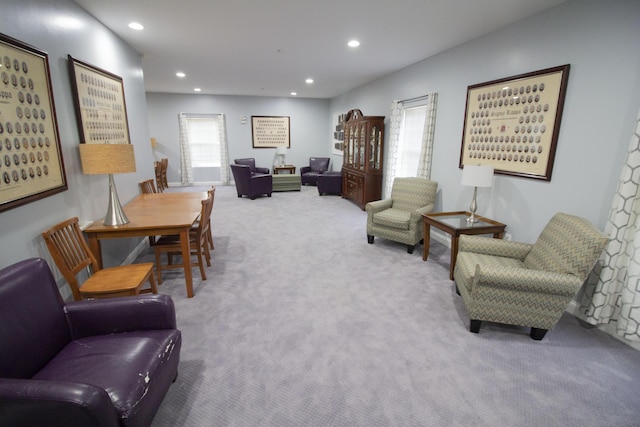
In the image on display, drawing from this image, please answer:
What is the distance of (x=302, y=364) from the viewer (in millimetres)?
1981

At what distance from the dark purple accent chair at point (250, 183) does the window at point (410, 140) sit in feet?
10.1

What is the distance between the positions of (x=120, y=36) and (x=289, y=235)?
10.3ft

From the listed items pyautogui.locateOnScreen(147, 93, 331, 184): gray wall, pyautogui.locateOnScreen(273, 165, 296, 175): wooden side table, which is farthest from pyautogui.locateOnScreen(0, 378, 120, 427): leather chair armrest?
pyautogui.locateOnScreen(147, 93, 331, 184): gray wall

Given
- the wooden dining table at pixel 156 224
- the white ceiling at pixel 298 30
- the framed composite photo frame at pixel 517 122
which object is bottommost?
the wooden dining table at pixel 156 224

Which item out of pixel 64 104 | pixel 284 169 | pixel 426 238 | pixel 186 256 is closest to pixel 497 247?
pixel 426 238

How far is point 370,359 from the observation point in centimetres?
203

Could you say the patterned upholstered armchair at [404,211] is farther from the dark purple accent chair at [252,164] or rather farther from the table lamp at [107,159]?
the dark purple accent chair at [252,164]

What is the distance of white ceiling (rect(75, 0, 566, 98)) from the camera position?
8.70ft

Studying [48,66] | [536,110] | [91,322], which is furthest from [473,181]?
[48,66]

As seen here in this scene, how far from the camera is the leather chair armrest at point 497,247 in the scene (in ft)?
8.84

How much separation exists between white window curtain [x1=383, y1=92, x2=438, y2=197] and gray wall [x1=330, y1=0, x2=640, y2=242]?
63cm

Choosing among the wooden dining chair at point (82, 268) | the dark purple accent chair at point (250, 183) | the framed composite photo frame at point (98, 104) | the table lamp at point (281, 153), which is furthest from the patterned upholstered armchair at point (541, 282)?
the table lamp at point (281, 153)

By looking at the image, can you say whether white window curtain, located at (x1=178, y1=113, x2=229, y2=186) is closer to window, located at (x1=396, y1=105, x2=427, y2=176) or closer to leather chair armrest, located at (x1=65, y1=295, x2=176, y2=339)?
window, located at (x1=396, y1=105, x2=427, y2=176)

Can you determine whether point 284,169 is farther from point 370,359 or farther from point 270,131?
point 370,359
